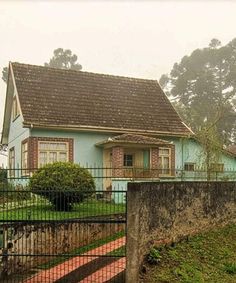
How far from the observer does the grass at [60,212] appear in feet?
32.6

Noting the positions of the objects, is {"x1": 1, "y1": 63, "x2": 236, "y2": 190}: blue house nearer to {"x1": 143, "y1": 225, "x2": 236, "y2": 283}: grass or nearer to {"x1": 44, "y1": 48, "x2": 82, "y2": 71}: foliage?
{"x1": 143, "y1": 225, "x2": 236, "y2": 283}: grass

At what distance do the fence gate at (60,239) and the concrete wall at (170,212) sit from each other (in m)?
0.41

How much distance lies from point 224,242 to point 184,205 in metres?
1.57

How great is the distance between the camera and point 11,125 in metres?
24.5

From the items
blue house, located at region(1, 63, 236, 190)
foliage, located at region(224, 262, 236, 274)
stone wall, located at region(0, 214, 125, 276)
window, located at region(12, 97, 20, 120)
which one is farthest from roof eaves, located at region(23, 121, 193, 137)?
foliage, located at region(224, 262, 236, 274)

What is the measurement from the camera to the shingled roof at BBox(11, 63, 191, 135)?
20.6 meters

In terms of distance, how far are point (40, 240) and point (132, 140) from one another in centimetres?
1042

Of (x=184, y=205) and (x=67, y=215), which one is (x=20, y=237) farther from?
(x=184, y=205)

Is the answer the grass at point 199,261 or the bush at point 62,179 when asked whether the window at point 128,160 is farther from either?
the grass at point 199,261

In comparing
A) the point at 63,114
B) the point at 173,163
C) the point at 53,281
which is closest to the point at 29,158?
the point at 63,114

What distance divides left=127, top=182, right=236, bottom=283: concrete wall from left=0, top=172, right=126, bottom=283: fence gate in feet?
1.36

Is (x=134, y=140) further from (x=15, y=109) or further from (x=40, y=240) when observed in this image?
(x=40, y=240)

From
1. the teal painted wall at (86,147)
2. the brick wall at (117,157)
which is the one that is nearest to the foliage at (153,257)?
the brick wall at (117,157)

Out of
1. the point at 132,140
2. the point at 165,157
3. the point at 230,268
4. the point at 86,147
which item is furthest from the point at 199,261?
the point at 165,157
